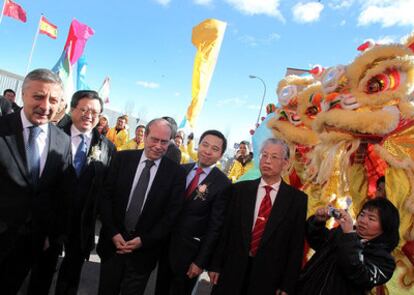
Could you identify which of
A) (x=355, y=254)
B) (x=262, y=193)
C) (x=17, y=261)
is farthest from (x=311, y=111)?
(x=17, y=261)

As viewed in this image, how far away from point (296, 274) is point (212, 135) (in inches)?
48.5

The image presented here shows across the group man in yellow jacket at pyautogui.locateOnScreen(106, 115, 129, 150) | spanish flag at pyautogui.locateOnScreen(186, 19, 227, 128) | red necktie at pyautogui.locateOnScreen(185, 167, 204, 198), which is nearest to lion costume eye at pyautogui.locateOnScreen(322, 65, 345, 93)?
red necktie at pyautogui.locateOnScreen(185, 167, 204, 198)

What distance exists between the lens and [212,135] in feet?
8.33

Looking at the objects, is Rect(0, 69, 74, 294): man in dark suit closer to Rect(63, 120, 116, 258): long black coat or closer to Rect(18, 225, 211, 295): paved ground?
Rect(63, 120, 116, 258): long black coat

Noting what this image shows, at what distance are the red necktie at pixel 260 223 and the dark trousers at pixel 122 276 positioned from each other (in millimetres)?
908

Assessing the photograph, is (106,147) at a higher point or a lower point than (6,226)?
higher

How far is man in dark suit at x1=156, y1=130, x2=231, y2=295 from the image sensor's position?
2.33 m

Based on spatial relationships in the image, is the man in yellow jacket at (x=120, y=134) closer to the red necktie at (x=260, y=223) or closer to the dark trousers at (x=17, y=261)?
the dark trousers at (x=17, y=261)

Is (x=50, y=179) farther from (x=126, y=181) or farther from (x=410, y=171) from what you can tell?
(x=410, y=171)

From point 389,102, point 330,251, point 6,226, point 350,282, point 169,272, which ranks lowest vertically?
point 169,272

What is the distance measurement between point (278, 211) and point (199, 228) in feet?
2.26

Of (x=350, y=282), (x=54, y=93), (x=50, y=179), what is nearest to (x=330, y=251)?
(x=350, y=282)

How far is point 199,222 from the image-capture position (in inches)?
96.1

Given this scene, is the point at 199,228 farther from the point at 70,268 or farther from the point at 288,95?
A: the point at 288,95
